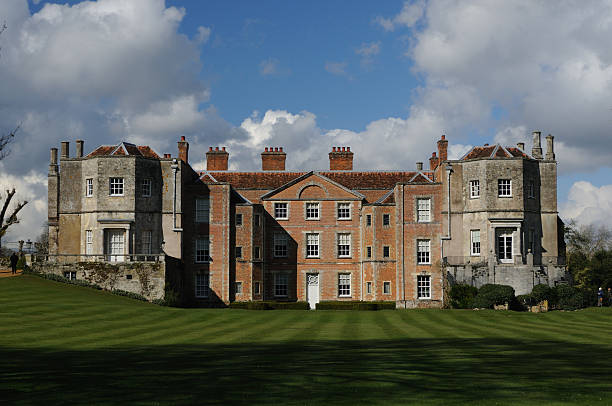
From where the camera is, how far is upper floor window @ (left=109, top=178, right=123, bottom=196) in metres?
55.9

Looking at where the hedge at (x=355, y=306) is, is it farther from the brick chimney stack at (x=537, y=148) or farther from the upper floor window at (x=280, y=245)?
the brick chimney stack at (x=537, y=148)

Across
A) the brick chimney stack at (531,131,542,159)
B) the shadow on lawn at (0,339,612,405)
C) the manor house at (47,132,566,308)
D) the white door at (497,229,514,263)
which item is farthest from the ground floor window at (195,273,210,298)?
the shadow on lawn at (0,339,612,405)

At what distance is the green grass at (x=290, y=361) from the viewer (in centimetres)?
1501

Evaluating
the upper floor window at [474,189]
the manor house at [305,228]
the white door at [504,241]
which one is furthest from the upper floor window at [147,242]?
the white door at [504,241]

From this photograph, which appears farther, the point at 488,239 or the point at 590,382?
the point at 488,239

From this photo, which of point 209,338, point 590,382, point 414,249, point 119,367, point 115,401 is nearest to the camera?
point 115,401

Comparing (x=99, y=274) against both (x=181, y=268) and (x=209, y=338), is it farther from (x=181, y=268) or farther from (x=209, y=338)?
(x=209, y=338)

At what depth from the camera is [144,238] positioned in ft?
186

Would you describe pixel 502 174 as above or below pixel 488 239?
above

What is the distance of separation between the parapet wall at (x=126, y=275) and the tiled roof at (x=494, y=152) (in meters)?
26.3

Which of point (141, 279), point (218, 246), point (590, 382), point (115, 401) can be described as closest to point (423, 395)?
point (590, 382)

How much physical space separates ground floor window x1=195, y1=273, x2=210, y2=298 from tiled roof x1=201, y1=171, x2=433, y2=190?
10243 millimetres

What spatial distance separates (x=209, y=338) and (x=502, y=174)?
35.3 m

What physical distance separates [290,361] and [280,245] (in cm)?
4401
